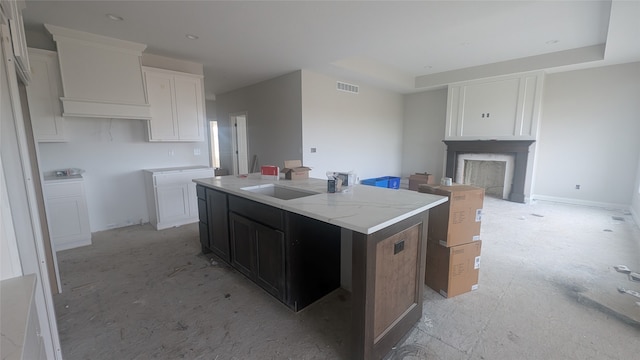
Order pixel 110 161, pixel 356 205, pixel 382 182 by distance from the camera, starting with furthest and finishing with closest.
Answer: pixel 382 182 → pixel 110 161 → pixel 356 205

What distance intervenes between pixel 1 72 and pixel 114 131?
124 inches

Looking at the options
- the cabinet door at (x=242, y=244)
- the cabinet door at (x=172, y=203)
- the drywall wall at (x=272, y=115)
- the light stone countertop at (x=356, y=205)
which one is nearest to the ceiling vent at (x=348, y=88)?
the drywall wall at (x=272, y=115)

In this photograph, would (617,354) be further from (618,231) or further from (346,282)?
(618,231)

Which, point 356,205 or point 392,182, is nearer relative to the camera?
point 356,205

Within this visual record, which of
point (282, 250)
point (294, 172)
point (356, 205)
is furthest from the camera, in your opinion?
point (294, 172)

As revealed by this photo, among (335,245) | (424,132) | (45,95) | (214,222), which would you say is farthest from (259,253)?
(424,132)

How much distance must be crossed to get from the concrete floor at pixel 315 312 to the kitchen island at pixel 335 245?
0.19 meters

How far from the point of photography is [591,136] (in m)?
5.07

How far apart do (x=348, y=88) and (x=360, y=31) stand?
257cm

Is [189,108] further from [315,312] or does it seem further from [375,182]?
[375,182]

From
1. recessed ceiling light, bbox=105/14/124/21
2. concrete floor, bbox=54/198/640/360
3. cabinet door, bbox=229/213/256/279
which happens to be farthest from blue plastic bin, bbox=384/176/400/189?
recessed ceiling light, bbox=105/14/124/21

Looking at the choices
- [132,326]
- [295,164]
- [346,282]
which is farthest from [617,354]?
[132,326]

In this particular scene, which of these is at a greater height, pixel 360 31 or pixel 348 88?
pixel 360 31

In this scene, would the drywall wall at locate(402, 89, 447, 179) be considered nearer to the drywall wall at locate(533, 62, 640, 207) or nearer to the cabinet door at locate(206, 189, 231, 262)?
the drywall wall at locate(533, 62, 640, 207)
